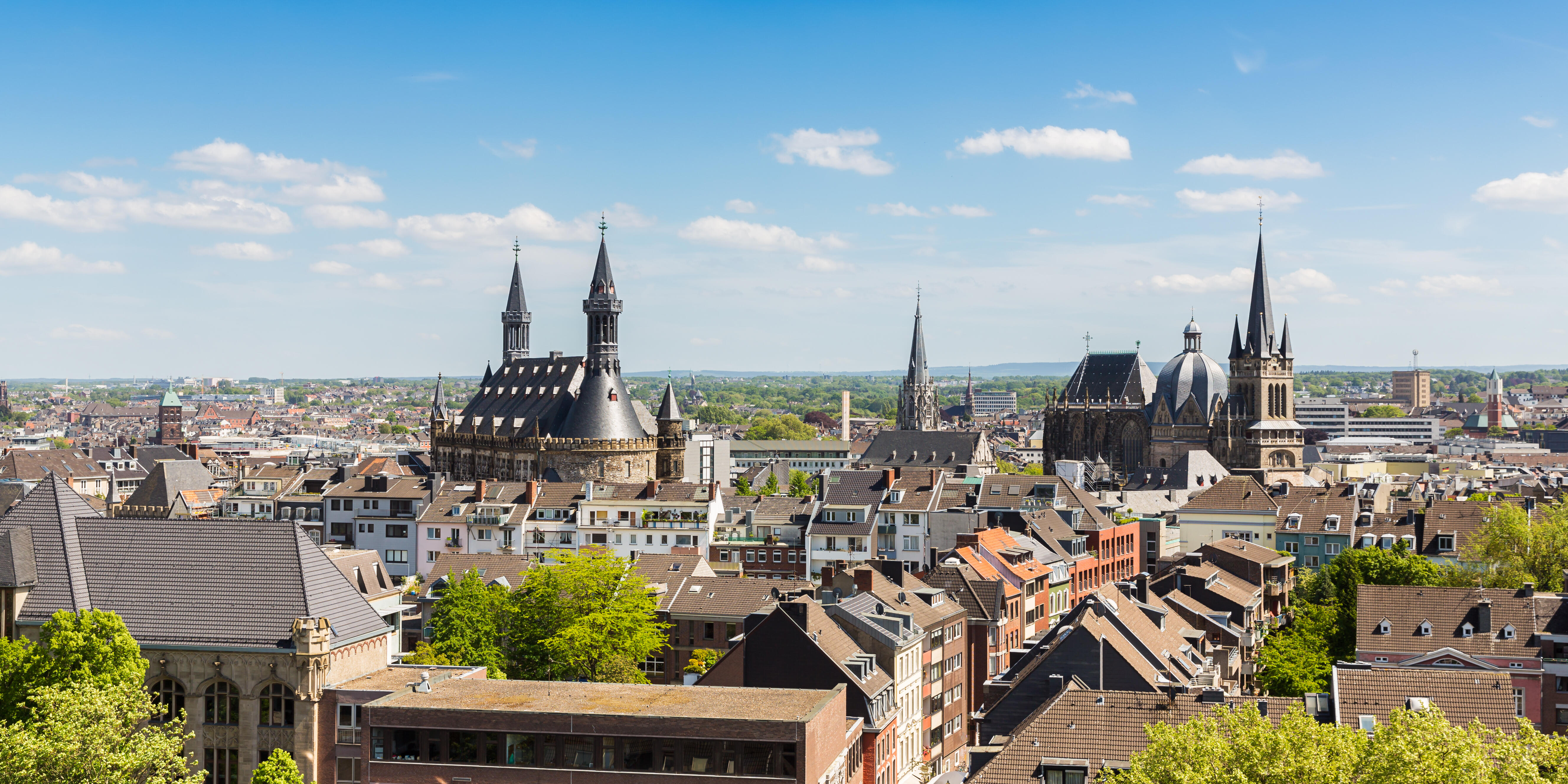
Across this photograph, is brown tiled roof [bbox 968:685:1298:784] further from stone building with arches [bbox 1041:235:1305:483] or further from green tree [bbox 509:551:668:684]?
stone building with arches [bbox 1041:235:1305:483]

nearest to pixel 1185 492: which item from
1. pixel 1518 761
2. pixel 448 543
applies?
pixel 448 543

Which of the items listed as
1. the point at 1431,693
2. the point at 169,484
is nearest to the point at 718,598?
the point at 1431,693

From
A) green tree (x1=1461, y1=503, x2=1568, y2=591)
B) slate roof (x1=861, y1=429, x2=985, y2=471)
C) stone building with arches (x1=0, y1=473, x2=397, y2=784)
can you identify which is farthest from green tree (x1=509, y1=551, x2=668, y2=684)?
slate roof (x1=861, y1=429, x2=985, y2=471)

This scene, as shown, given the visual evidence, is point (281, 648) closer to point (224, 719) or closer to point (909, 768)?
point (224, 719)

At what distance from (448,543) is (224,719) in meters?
59.7

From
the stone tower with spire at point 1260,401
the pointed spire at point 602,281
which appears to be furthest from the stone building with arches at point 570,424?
the stone tower with spire at point 1260,401

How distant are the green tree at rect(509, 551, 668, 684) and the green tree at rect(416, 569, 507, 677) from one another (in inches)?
36.3

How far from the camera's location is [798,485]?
182125 mm

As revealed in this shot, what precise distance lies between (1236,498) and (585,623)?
69.6 m

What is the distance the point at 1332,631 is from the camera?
8169 centimetres

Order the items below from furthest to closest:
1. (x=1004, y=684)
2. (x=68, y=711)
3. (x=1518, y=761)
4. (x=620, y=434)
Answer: (x=620, y=434) → (x=1004, y=684) → (x=68, y=711) → (x=1518, y=761)

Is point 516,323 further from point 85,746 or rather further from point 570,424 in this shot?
point 85,746

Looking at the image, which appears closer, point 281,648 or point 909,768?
point 281,648

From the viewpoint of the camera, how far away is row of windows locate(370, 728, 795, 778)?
51.7m
